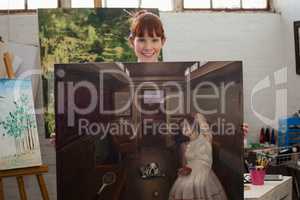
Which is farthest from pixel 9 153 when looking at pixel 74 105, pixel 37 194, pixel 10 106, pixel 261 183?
pixel 261 183

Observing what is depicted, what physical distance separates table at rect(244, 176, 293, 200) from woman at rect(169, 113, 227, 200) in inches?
24.3

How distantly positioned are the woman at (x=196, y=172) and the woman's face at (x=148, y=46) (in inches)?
39.3

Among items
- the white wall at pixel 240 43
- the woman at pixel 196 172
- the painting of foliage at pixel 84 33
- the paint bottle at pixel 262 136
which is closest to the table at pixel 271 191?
the woman at pixel 196 172

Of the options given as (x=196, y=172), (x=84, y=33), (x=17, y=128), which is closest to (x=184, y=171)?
(x=196, y=172)

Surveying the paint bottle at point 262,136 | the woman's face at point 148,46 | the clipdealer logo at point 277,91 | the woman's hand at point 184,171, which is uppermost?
the woman's face at point 148,46

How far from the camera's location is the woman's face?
2.48 m

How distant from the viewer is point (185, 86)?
1574 mm

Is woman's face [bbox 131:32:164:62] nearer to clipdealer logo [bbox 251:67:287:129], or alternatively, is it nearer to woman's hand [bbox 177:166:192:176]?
woman's hand [bbox 177:166:192:176]

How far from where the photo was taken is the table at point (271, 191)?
218 centimetres

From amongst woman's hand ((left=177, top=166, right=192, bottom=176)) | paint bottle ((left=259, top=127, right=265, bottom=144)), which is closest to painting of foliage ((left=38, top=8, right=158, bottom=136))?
paint bottle ((left=259, top=127, right=265, bottom=144))

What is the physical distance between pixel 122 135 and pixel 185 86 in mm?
329

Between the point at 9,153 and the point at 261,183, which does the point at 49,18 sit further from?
the point at 261,183

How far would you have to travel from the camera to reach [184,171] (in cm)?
158

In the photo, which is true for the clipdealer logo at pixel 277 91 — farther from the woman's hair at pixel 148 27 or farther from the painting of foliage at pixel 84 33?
the woman's hair at pixel 148 27
